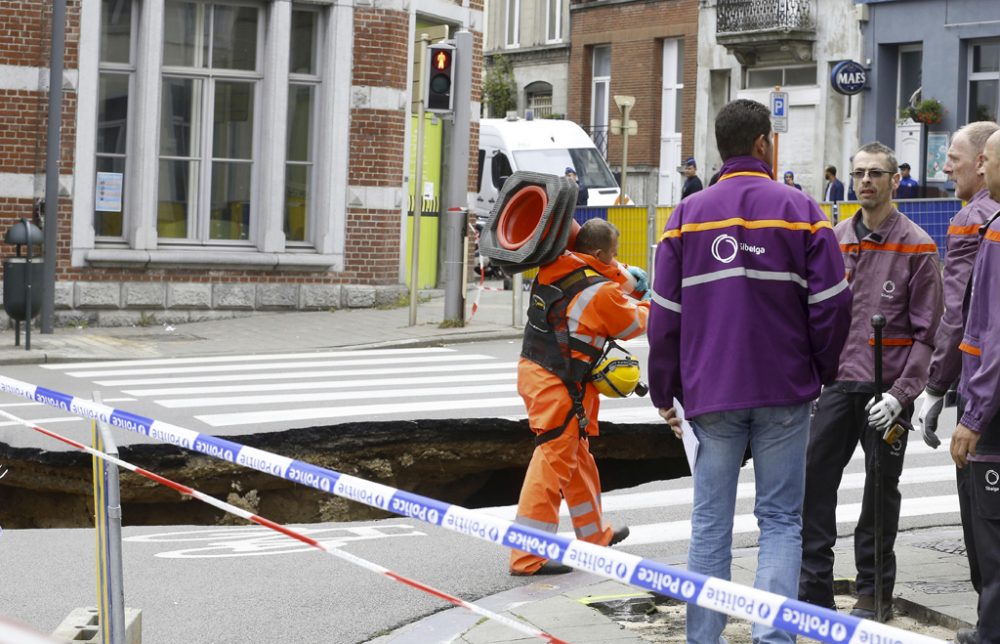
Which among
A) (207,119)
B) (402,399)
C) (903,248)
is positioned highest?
(207,119)

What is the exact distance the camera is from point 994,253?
4.91 meters

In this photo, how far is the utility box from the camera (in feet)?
50.6

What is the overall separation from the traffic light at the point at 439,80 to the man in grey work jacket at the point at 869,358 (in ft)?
38.9

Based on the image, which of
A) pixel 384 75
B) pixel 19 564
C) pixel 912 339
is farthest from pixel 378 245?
pixel 912 339

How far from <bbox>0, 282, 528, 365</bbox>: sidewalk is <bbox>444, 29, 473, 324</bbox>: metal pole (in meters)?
0.39

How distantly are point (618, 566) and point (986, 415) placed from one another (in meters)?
2.20

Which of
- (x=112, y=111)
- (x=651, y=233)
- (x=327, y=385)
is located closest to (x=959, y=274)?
(x=327, y=385)

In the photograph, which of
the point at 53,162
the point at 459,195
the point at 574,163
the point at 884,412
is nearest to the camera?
the point at 884,412

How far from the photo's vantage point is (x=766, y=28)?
34844mm

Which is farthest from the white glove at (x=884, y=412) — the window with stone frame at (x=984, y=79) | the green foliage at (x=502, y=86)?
the green foliage at (x=502, y=86)

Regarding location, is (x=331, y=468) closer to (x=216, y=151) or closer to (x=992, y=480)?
(x=992, y=480)

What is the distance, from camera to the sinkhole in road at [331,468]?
9891 millimetres

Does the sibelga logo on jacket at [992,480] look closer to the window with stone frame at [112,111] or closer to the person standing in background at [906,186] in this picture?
the window with stone frame at [112,111]

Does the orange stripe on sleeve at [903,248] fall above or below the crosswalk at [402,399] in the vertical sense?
above
